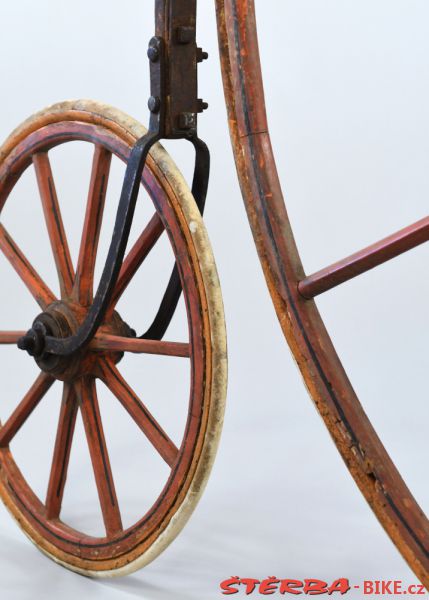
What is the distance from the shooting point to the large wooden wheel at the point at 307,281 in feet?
4.51

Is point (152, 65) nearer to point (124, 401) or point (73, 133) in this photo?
point (73, 133)

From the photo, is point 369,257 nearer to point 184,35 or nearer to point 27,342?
point 184,35

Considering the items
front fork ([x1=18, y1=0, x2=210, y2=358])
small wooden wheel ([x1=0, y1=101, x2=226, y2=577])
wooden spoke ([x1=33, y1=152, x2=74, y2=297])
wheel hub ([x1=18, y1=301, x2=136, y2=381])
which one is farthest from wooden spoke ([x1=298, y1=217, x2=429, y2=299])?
wooden spoke ([x1=33, y1=152, x2=74, y2=297])

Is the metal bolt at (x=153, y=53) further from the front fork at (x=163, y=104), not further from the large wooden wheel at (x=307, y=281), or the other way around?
the large wooden wheel at (x=307, y=281)

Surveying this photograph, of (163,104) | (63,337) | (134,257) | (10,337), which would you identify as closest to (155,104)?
(163,104)

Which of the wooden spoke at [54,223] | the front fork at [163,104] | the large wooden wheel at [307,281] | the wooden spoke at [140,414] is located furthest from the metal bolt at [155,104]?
the wooden spoke at [140,414]

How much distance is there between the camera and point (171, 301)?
1802 millimetres

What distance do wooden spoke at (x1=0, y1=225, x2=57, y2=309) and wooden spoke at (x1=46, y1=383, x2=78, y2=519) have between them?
0.16 meters

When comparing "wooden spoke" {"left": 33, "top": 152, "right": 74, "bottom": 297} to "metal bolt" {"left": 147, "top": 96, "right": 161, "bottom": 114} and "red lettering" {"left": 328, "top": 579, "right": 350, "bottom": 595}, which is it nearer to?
"metal bolt" {"left": 147, "top": 96, "right": 161, "bottom": 114}

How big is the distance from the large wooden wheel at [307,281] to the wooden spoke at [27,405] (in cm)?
49

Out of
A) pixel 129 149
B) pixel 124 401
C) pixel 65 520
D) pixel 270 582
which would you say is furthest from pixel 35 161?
pixel 270 582

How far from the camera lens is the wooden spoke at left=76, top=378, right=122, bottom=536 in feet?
5.71

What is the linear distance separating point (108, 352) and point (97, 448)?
15cm

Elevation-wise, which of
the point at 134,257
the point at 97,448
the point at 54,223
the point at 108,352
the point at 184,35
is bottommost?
the point at 97,448
